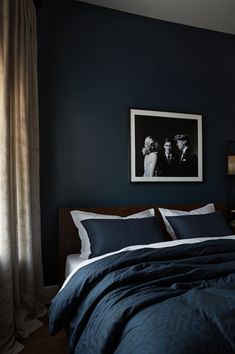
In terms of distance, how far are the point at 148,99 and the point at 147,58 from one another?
48 centimetres

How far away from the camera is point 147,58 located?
314cm

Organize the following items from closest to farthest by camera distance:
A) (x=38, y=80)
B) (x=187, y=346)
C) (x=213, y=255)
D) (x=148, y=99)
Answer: (x=187, y=346) → (x=213, y=255) → (x=38, y=80) → (x=148, y=99)

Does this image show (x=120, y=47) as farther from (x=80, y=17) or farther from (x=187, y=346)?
(x=187, y=346)

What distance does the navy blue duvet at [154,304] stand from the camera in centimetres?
99

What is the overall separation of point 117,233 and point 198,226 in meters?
0.85

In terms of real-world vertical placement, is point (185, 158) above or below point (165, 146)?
below

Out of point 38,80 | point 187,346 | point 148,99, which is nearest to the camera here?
point 187,346

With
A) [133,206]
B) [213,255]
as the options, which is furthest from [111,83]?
[213,255]

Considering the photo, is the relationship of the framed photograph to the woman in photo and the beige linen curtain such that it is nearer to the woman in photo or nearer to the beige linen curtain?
the woman in photo

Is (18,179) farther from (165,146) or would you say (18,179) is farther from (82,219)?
(165,146)

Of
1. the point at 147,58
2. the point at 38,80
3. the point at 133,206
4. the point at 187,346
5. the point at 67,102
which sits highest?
the point at 147,58

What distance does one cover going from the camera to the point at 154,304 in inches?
47.8

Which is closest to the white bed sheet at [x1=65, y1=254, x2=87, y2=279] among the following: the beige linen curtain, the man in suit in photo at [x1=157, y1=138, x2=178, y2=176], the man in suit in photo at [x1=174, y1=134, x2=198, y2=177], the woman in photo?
the beige linen curtain

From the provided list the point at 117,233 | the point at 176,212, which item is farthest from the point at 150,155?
the point at 117,233
